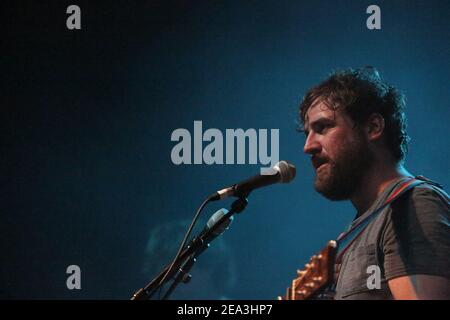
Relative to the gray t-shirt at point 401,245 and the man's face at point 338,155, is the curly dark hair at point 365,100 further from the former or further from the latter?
the gray t-shirt at point 401,245

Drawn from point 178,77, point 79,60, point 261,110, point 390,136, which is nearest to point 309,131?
point 390,136

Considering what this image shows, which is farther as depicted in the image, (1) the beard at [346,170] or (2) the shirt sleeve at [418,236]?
(1) the beard at [346,170]

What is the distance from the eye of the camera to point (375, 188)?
1.99 metres

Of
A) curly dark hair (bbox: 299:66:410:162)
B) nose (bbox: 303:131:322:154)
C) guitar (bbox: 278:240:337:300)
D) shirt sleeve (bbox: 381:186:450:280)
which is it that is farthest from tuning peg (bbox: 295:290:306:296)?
curly dark hair (bbox: 299:66:410:162)

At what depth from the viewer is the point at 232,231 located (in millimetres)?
2760

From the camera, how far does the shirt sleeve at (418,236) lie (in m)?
1.60

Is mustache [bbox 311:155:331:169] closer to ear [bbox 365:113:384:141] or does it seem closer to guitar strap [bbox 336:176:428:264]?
ear [bbox 365:113:384:141]

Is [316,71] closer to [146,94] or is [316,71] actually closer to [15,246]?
[146,94]

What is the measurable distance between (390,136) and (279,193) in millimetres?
770

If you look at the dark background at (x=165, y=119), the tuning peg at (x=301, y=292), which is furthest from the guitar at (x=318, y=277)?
the dark background at (x=165, y=119)

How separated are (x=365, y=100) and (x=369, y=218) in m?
0.56

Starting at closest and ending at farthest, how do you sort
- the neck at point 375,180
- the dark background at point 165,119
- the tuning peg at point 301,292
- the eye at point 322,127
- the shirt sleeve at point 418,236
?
1. the shirt sleeve at point 418,236
2. the tuning peg at point 301,292
3. the neck at point 375,180
4. the eye at point 322,127
5. the dark background at point 165,119

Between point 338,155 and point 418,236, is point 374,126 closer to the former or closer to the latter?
point 338,155

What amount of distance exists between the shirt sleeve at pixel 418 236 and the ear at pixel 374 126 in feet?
1.29
